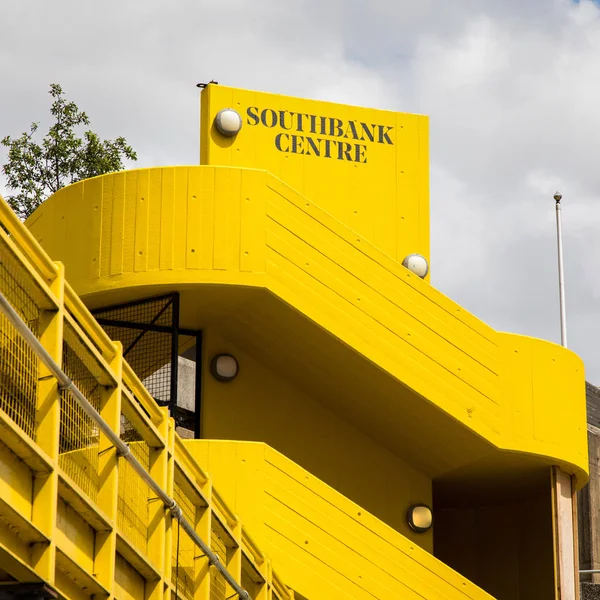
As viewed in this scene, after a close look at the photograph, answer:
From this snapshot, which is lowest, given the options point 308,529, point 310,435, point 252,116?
point 308,529

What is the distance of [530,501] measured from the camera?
22.9 meters

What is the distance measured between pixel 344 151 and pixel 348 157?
0.33 feet

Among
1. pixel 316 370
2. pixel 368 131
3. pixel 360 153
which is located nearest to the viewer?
pixel 316 370

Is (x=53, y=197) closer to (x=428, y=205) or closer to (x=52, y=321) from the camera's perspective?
(x=428, y=205)

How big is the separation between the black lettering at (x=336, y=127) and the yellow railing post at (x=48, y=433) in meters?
12.1

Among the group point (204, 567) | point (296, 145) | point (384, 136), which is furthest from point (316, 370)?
point (204, 567)

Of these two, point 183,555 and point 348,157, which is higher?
point 348,157

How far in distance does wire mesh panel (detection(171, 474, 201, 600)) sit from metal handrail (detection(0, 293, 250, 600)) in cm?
32

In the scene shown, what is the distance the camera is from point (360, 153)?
21969mm

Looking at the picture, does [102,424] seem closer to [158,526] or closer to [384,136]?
[158,526]

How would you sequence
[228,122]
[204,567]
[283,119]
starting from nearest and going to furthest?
[204,567], [228,122], [283,119]

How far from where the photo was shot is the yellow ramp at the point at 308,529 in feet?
54.4

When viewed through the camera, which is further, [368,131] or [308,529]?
[368,131]

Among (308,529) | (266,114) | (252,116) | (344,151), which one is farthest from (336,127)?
(308,529)
